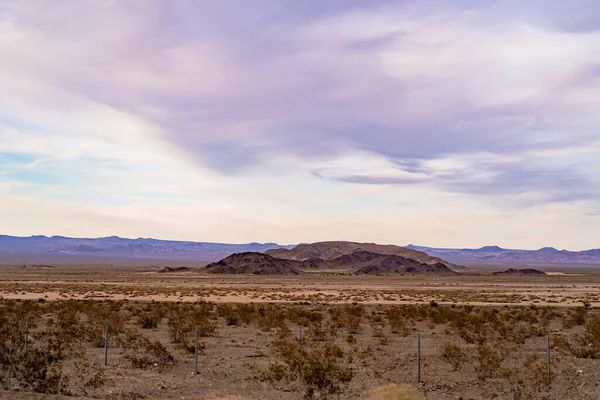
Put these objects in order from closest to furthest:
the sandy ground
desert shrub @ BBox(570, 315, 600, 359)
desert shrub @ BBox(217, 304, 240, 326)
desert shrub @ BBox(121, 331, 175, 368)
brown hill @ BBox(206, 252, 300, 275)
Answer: desert shrub @ BBox(121, 331, 175, 368) → desert shrub @ BBox(570, 315, 600, 359) → desert shrub @ BBox(217, 304, 240, 326) → the sandy ground → brown hill @ BBox(206, 252, 300, 275)

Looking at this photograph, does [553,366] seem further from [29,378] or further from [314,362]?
[29,378]

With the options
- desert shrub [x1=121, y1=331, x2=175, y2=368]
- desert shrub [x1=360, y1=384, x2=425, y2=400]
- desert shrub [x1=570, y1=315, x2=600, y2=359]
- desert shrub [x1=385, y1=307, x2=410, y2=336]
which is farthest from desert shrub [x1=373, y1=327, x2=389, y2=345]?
desert shrub [x1=360, y1=384, x2=425, y2=400]

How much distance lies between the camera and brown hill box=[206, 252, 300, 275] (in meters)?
173

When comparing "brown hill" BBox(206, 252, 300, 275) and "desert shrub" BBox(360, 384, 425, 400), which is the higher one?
"desert shrub" BBox(360, 384, 425, 400)

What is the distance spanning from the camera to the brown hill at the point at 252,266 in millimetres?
172587

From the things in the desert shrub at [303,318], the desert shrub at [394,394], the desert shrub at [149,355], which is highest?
the desert shrub at [394,394]

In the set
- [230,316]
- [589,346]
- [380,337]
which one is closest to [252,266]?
[230,316]

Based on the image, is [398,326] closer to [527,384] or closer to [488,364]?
[488,364]

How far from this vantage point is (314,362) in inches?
611

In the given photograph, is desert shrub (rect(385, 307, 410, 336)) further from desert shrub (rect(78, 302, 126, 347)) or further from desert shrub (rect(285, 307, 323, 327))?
desert shrub (rect(78, 302, 126, 347))

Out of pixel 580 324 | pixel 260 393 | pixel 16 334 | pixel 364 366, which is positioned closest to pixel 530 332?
pixel 580 324

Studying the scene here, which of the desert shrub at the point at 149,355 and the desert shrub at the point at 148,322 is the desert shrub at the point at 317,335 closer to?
the desert shrub at the point at 149,355

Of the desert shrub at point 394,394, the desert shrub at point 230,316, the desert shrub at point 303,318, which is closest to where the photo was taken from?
the desert shrub at point 394,394

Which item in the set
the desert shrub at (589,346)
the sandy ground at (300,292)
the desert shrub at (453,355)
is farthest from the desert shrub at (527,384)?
the sandy ground at (300,292)
